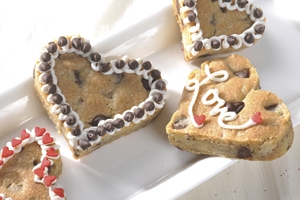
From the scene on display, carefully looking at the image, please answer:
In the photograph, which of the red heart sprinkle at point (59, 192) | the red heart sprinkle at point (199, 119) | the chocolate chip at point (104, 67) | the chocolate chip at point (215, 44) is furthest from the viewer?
the chocolate chip at point (215, 44)

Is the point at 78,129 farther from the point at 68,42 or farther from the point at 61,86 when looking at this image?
the point at 68,42

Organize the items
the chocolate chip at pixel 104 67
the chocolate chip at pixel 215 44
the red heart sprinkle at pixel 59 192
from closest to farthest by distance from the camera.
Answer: the red heart sprinkle at pixel 59 192
the chocolate chip at pixel 104 67
the chocolate chip at pixel 215 44

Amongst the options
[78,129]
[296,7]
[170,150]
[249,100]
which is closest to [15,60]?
[78,129]

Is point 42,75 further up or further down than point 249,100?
further up

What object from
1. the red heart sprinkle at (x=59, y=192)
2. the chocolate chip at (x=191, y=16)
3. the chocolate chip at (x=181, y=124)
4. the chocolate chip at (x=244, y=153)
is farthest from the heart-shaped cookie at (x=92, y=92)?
the chocolate chip at (x=244, y=153)

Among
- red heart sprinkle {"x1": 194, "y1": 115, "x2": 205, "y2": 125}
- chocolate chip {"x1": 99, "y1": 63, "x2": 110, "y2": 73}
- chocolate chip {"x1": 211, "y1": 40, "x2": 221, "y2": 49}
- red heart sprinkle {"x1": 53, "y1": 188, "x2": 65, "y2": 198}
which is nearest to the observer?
red heart sprinkle {"x1": 53, "y1": 188, "x2": 65, "y2": 198}

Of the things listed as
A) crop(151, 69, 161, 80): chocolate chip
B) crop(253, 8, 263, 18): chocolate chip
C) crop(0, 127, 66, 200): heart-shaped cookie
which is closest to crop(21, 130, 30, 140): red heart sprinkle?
crop(0, 127, 66, 200): heart-shaped cookie

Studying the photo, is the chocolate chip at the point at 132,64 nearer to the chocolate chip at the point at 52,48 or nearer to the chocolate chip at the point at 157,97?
the chocolate chip at the point at 157,97

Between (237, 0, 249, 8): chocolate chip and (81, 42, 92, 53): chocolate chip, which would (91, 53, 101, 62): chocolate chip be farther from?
(237, 0, 249, 8): chocolate chip
